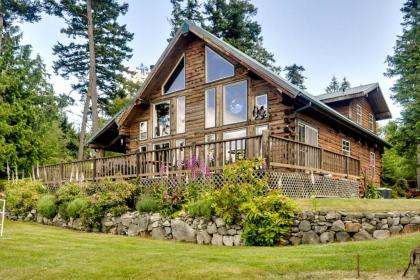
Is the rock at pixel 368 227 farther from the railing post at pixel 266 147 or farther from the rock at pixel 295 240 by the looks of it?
the railing post at pixel 266 147

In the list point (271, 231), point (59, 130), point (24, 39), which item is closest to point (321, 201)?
point (271, 231)

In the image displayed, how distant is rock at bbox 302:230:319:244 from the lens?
1018cm

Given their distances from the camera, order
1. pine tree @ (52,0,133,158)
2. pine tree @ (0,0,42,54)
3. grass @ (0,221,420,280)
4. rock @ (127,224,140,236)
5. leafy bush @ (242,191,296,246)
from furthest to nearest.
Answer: pine tree @ (52,0,133,158), pine tree @ (0,0,42,54), rock @ (127,224,140,236), leafy bush @ (242,191,296,246), grass @ (0,221,420,280)

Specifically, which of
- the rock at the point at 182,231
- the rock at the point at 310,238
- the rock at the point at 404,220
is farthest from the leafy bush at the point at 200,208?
the rock at the point at 404,220

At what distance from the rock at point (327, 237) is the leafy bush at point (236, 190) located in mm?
1912

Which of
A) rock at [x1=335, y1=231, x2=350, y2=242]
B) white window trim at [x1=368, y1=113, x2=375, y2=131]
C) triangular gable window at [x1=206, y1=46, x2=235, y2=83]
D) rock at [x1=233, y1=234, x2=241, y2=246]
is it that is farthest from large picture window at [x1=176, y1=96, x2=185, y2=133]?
white window trim at [x1=368, y1=113, x2=375, y2=131]

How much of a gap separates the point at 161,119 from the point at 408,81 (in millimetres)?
15555

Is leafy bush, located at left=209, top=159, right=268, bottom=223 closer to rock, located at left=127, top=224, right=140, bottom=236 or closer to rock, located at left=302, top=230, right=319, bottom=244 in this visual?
rock, located at left=302, top=230, right=319, bottom=244

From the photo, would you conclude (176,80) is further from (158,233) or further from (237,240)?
(237,240)

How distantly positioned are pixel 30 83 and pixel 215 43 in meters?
15.2

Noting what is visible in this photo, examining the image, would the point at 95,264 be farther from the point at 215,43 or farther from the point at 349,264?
the point at 215,43

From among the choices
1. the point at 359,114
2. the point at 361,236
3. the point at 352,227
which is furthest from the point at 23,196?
the point at 359,114

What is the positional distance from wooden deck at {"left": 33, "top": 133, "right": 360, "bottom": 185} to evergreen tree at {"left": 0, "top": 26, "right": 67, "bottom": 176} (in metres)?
5.30

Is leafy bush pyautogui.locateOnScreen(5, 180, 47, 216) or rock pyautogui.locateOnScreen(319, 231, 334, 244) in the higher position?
leafy bush pyautogui.locateOnScreen(5, 180, 47, 216)
